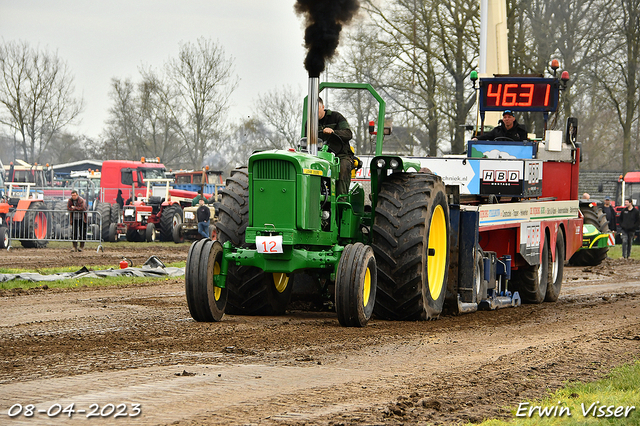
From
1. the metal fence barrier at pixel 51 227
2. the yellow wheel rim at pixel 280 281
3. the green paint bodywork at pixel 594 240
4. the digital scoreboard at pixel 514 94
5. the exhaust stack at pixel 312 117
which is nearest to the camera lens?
the exhaust stack at pixel 312 117

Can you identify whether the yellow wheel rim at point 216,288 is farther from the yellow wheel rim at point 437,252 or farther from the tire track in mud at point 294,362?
the yellow wheel rim at point 437,252

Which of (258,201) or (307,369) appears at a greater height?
(258,201)

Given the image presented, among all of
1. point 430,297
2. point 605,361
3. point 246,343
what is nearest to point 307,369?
point 246,343

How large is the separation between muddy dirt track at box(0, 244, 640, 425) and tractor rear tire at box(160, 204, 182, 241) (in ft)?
61.5

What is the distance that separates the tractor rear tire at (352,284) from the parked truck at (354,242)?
1 centimetres

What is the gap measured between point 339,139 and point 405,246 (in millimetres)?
1466

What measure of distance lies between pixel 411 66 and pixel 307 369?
30699mm

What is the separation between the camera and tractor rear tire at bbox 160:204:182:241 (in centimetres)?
2965

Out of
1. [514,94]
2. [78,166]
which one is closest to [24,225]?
[514,94]

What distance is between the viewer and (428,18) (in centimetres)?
3478

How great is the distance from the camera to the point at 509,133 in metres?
14.3

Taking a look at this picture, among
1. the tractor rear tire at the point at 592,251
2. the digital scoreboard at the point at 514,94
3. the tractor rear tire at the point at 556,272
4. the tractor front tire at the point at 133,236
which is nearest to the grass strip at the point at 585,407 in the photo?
the tractor rear tire at the point at 556,272

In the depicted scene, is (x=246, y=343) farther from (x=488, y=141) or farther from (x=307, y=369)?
(x=488, y=141)

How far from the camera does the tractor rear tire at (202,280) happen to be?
834cm
